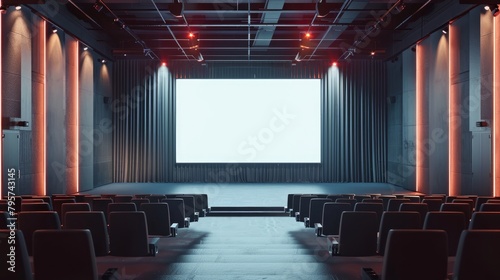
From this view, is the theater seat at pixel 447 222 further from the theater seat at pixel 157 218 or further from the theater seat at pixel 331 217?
the theater seat at pixel 157 218

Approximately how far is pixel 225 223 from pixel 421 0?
6.73 m

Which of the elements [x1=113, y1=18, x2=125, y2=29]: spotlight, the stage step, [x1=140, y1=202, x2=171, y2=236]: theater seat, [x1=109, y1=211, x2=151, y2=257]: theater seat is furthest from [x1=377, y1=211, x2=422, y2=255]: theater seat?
[x1=113, y1=18, x2=125, y2=29]: spotlight

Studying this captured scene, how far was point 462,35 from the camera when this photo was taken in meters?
12.6

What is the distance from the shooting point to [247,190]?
16734mm

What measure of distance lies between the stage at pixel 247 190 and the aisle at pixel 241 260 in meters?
5.83

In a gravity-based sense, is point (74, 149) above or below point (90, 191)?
above

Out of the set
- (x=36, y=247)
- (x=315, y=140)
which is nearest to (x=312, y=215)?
(x=36, y=247)

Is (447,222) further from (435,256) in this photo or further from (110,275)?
(110,275)

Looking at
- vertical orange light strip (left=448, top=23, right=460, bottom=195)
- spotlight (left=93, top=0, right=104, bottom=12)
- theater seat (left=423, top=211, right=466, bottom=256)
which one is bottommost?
theater seat (left=423, top=211, right=466, bottom=256)

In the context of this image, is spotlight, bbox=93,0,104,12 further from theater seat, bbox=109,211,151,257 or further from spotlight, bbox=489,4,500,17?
spotlight, bbox=489,4,500,17

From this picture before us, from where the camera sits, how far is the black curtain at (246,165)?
19281 millimetres

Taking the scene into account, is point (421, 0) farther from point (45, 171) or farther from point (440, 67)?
point (45, 171)

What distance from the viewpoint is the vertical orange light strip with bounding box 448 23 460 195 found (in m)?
12.9

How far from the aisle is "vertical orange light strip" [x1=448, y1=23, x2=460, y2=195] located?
6.35 meters
